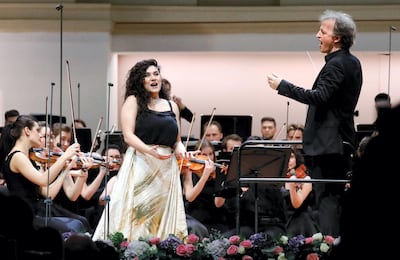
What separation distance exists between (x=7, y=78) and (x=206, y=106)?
2895 mm

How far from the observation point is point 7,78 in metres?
10.6

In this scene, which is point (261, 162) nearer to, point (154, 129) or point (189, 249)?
point (154, 129)

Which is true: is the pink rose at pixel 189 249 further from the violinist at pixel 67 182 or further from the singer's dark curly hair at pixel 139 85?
the violinist at pixel 67 182

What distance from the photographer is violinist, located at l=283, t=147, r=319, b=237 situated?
19.4 ft

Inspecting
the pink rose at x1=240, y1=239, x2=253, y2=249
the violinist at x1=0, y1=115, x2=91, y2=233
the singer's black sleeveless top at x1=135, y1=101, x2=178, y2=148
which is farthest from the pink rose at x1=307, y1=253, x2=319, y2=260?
the violinist at x1=0, y1=115, x2=91, y2=233

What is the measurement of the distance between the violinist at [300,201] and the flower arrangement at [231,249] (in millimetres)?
1463

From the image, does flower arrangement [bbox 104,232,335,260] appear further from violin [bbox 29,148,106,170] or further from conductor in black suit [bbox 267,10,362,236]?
violin [bbox 29,148,106,170]

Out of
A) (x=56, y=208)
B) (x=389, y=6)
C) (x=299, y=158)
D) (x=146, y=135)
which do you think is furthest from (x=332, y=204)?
(x=389, y=6)

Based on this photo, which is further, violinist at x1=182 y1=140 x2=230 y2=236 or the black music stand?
violinist at x1=182 y1=140 x2=230 y2=236

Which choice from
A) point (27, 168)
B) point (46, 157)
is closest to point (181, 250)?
point (27, 168)

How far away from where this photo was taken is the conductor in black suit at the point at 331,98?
423cm

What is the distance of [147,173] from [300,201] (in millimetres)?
1382

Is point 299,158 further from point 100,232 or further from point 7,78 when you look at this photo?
point 7,78

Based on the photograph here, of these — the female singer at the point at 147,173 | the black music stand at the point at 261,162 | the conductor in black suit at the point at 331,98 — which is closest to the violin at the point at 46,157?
the female singer at the point at 147,173
